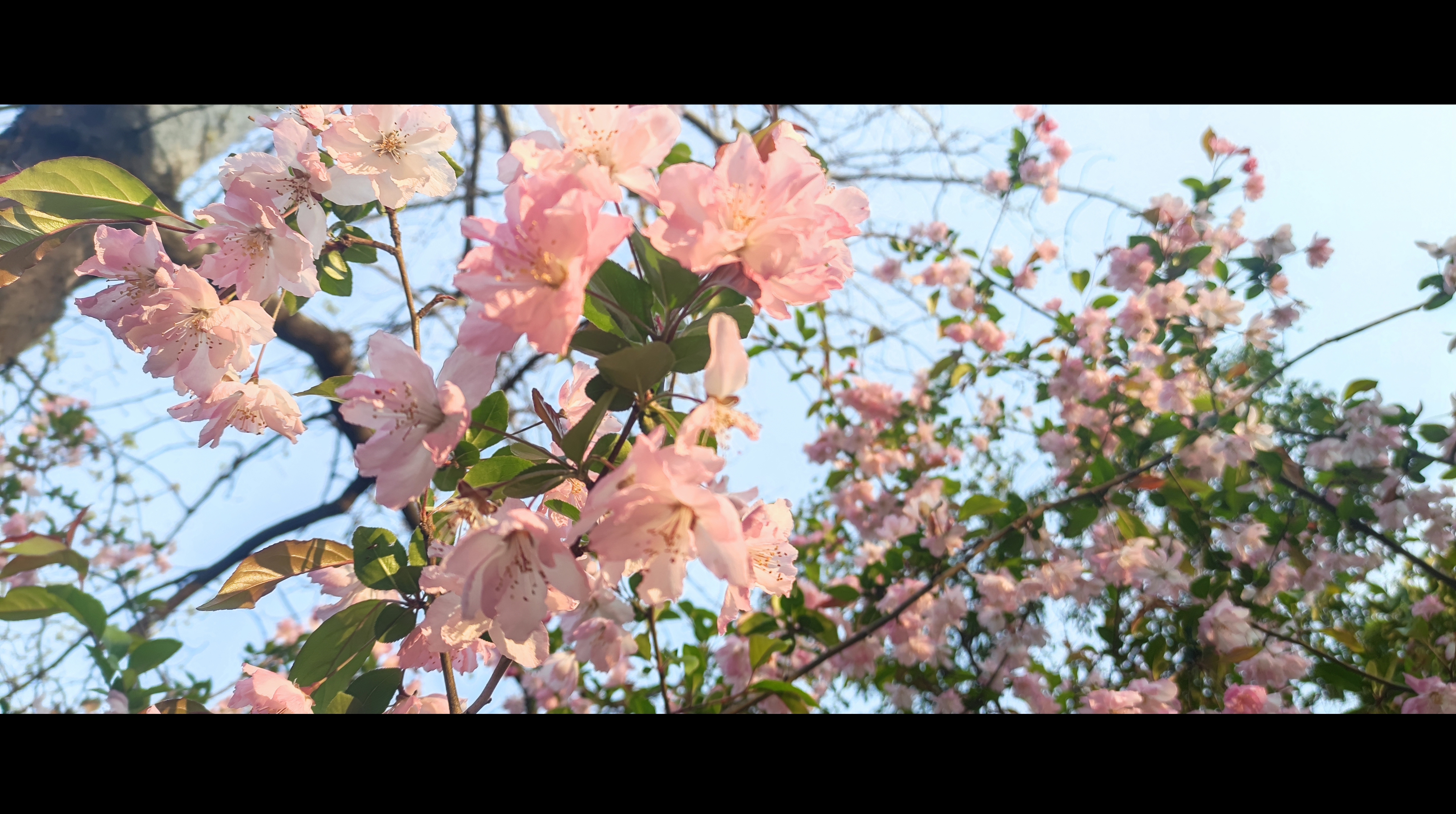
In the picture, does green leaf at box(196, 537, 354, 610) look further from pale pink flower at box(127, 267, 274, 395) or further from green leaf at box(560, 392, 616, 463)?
green leaf at box(560, 392, 616, 463)

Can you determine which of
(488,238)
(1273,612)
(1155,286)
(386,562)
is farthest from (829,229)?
(1155,286)

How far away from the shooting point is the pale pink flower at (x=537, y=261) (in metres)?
0.42

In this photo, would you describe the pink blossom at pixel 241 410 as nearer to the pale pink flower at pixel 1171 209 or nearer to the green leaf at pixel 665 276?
the green leaf at pixel 665 276

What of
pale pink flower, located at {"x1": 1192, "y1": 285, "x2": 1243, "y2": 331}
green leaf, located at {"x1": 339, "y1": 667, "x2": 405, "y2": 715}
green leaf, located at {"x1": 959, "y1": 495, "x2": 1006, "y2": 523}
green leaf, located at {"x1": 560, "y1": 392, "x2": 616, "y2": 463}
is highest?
pale pink flower, located at {"x1": 1192, "y1": 285, "x2": 1243, "y2": 331}

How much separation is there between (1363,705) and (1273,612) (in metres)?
0.22

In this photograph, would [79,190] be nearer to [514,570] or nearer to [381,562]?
[381,562]

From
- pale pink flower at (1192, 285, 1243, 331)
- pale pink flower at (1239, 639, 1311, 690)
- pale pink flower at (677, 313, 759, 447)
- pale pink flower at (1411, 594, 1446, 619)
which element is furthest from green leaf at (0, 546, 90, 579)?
pale pink flower at (1411, 594, 1446, 619)

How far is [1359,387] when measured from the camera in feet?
5.26

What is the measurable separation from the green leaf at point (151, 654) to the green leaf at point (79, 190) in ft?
A: 1.37

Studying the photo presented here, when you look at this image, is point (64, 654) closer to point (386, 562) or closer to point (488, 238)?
point (386, 562)

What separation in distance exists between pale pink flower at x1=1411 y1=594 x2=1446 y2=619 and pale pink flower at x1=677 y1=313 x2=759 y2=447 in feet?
7.32

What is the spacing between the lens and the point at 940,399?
2404 millimetres

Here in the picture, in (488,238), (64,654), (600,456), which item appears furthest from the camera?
(64,654)

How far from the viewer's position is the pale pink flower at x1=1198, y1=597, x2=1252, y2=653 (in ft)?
4.92
